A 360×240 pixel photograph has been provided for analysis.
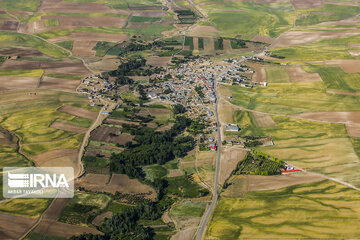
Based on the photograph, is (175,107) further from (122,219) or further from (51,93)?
(122,219)

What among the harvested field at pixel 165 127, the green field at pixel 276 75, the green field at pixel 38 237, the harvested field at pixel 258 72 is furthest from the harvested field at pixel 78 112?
the green field at pixel 276 75

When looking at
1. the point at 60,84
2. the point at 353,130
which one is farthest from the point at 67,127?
the point at 353,130

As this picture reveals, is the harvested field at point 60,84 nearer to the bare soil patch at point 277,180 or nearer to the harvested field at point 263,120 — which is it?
the harvested field at point 263,120

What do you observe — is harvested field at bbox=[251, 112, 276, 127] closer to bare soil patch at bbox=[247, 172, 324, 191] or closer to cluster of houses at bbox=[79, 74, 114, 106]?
bare soil patch at bbox=[247, 172, 324, 191]

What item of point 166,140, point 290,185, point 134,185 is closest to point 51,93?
point 166,140

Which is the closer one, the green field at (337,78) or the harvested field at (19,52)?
the green field at (337,78)
